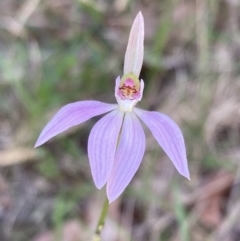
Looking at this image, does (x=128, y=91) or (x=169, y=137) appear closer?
(x=169, y=137)

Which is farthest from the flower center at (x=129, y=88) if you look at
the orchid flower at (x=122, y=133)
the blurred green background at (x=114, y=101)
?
the blurred green background at (x=114, y=101)

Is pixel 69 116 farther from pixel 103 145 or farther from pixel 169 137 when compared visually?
pixel 169 137

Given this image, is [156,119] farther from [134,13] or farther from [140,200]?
[134,13]

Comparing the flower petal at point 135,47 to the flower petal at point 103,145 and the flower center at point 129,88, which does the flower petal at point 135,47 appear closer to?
the flower center at point 129,88

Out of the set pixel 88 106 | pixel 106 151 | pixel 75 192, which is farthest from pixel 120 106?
pixel 75 192

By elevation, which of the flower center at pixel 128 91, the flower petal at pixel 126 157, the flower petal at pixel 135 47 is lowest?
the flower petal at pixel 126 157

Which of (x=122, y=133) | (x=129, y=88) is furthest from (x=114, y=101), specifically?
(x=122, y=133)
